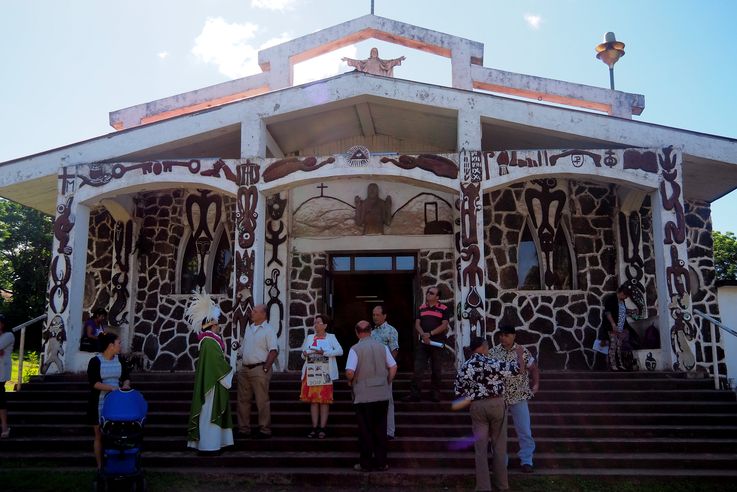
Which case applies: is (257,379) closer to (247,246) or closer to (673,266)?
(247,246)

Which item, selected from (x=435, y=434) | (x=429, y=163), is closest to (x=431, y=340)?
(x=435, y=434)

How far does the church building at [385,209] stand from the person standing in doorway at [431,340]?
117 cm

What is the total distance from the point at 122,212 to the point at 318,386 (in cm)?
756

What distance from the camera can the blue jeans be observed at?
7.39 metres

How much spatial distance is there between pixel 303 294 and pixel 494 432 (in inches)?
283

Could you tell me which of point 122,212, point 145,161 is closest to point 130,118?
point 122,212

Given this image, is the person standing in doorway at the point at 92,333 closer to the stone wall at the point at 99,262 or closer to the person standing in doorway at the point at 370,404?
the stone wall at the point at 99,262

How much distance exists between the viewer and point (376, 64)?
1468 centimetres

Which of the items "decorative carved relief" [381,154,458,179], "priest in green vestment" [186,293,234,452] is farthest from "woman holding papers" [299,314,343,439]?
"decorative carved relief" [381,154,458,179]

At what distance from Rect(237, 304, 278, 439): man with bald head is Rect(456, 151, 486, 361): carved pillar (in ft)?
10.5

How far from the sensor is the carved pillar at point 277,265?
1316cm

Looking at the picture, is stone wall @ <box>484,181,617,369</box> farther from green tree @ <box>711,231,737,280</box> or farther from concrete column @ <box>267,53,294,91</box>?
green tree @ <box>711,231,737,280</box>

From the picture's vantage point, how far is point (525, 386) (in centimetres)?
740

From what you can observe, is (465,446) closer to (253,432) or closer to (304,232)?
(253,432)
